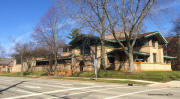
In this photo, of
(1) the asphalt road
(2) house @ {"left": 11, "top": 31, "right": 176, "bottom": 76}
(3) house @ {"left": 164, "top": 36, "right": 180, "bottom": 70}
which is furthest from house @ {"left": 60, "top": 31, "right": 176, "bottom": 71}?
(1) the asphalt road

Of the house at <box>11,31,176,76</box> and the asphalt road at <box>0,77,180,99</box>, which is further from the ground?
the house at <box>11,31,176,76</box>

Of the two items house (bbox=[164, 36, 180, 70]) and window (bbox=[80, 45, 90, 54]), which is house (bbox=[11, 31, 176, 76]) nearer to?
window (bbox=[80, 45, 90, 54])

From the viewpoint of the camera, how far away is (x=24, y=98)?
9672mm

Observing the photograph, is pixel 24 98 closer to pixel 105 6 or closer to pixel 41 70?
pixel 105 6

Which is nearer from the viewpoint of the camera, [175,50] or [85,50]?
[85,50]

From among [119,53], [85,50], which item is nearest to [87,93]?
[119,53]

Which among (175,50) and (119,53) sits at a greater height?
(175,50)

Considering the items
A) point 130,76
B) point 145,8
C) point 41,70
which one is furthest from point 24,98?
point 41,70

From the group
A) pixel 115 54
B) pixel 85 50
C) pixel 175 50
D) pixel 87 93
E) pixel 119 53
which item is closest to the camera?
pixel 87 93

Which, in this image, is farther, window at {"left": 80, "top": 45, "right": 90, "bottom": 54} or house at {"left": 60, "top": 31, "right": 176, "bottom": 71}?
window at {"left": 80, "top": 45, "right": 90, "bottom": 54}

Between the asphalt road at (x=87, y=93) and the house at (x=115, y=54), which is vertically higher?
the house at (x=115, y=54)

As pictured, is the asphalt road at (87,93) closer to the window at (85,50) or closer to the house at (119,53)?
the house at (119,53)

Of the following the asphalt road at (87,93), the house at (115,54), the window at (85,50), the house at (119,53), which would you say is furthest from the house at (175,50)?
the asphalt road at (87,93)

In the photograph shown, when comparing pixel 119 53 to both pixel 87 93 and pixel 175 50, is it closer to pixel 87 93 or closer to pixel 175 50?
pixel 175 50
